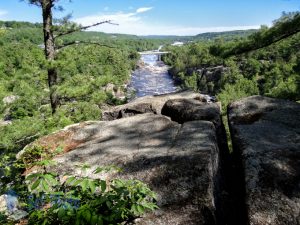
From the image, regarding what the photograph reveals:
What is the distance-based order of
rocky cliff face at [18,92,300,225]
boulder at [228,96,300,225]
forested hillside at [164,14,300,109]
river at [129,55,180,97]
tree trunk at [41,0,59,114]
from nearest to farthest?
boulder at [228,96,300,225]
rocky cliff face at [18,92,300,225]
tree trunk at [41,0,59,114]
forested hillside at [164,14,300,109]
river at [129,55,180,97]

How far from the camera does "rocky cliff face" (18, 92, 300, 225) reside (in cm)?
498

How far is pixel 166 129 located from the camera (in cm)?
806

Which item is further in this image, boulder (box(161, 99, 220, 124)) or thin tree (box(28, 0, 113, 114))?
thin tree (box(28, 0, 113, 114))

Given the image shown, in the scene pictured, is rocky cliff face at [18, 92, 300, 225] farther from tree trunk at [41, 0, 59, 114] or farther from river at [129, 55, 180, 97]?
river at [129, 55, 180, 97]

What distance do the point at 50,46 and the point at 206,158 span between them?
34.0ft

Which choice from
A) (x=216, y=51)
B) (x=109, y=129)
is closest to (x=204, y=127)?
(x=109, y=129)

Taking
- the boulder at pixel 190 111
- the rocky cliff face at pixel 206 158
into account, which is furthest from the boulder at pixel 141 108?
the rocky cliff face at pixel 206 158

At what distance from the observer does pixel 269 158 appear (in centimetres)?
576

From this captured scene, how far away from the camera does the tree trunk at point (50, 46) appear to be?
13.4m

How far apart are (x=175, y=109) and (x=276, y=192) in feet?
17.5

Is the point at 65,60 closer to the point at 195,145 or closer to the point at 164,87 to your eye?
the point at 195,145

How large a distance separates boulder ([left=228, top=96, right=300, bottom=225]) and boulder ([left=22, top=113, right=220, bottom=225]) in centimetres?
62

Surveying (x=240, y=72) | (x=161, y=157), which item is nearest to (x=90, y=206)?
(x=161, y=157)

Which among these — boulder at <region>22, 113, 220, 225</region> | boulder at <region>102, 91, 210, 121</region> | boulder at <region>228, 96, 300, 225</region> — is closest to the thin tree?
boulder at <region>102, 91, 210, 121</region>
